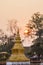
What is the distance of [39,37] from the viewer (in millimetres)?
18094

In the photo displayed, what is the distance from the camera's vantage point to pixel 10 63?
6.31m

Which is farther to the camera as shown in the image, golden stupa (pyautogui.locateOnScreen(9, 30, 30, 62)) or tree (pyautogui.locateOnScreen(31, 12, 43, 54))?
tree (pyautogui.locateOnScreen(31, 12, 43, 54))

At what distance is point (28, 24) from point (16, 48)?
13035 millimetres

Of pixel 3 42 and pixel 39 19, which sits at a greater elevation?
pixel 39 19

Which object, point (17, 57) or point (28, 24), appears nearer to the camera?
point (17, 57)

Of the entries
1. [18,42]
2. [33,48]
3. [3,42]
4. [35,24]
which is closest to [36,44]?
[33,48]

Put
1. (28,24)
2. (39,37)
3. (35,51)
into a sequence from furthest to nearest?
(28,24) → (39,37) → (35,51)

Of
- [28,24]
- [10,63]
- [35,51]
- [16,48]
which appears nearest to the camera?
[10,63]

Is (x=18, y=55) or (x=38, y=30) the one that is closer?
(x=18, y=55)

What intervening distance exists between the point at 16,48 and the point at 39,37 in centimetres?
1145

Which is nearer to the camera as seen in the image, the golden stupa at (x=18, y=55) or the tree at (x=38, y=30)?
the golden stupa at (x=18, y=55)

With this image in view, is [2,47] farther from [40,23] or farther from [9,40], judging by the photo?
[40,23]

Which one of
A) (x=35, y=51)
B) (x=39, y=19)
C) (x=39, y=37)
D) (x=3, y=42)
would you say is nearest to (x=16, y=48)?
(x=35, y=51)

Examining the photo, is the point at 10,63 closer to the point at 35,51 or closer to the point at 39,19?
the point at 35,51
